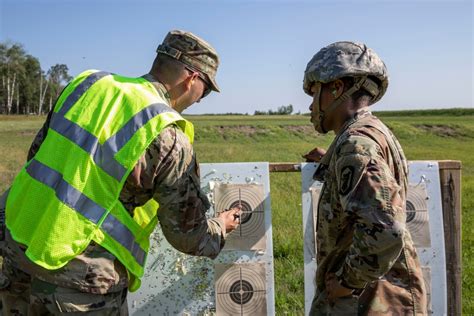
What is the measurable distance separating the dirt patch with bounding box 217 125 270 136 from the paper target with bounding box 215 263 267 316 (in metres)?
30.9

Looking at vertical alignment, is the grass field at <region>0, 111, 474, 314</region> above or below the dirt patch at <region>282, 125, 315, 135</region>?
below

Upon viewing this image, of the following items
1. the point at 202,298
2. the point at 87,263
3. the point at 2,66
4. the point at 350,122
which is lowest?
the point at 202,298

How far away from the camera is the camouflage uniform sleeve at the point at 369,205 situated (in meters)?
2.14

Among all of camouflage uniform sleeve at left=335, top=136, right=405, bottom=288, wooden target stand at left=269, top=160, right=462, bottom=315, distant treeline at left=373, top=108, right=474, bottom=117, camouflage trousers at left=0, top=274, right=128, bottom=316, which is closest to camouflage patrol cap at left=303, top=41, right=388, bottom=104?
camouflage uniform sleeve at left=335, top=136, right=405, bottom=288

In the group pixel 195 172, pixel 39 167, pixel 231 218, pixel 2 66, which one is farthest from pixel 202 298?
pixel 2 66

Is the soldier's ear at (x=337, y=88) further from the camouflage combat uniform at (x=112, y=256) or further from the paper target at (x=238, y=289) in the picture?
the paper target at (x=238, y=289)

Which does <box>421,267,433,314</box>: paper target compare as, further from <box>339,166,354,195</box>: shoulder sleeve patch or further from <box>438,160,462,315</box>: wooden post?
<box>339,166,354,195</box>: shoulder sleeve patch

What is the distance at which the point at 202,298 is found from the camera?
402 cm

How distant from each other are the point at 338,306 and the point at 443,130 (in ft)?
119

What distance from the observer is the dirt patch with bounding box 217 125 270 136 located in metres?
36.0

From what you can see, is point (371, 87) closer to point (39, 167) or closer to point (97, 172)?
point (97, 172)

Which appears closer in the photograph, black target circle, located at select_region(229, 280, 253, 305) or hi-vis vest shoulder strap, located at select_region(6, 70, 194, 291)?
hi-vis vest shoulder strap, located at select_region(6, 70, 194, 291)

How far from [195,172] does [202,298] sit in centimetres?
177

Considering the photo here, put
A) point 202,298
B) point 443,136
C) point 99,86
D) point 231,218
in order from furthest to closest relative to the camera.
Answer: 1. point 443,136
2. point 202,298
3. point 231,218
4. point 99,86
